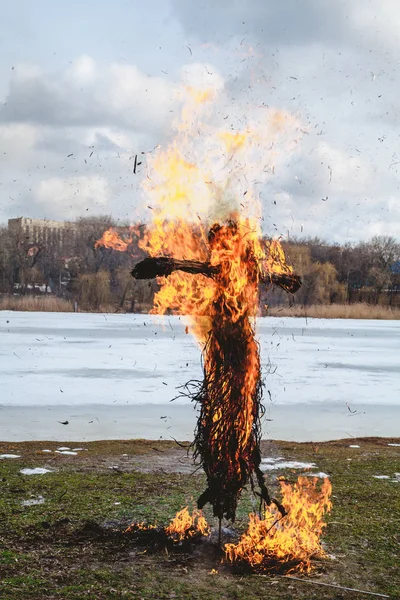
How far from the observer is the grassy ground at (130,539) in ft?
15.9

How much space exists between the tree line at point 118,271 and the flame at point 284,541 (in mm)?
49637

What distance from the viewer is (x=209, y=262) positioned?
5445 millimetres

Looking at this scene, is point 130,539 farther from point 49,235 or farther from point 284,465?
point 49,235

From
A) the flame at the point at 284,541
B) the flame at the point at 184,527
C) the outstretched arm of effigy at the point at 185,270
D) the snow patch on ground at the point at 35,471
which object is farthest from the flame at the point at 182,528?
the snow patch on ground at the point at 35,471

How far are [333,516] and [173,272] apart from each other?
3.18m

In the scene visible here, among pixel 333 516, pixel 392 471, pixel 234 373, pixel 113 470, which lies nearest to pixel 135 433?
pixel 113 470

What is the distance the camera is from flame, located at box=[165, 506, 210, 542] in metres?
5.84

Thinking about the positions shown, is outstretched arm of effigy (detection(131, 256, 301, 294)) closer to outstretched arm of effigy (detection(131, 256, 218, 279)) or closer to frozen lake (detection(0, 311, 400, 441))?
outstretched arm of effigy (detection(131, 256, 218, 279))

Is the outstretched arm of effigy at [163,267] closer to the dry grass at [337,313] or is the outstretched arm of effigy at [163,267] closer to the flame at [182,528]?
the flame at [182,528]

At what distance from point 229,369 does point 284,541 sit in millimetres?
1501

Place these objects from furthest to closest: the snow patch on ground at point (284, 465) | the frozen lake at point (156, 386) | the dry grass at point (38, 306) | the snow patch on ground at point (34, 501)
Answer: the dry grass at point (38, 306) < the frozen lake at point (156, 386) < the snow patch on ground at point (284, 465) < the snow patch on ground at point (34, 501)

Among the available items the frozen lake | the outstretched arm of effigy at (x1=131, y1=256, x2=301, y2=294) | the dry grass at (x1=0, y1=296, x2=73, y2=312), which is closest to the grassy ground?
the frozen lake

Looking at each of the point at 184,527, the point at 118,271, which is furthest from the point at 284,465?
the point at 118,271

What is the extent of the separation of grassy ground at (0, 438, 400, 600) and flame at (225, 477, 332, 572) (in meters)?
0.16
